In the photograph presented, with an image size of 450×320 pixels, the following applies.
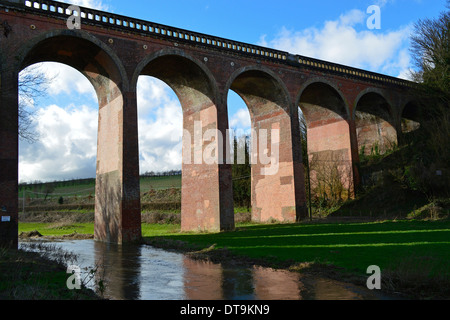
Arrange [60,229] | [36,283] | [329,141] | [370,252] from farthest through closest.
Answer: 1. [329,141]
2. [60,229]
3. [370,252]
4. [36,283]

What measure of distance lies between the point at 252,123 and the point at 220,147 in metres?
7.23

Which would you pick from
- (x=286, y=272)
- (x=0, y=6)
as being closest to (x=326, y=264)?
(x=286, y=272)

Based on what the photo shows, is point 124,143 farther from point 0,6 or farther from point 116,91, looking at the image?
point 0,6

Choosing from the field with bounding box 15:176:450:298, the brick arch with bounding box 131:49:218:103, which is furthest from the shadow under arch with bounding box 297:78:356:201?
the brick arch with bounding box 131:49:218:103

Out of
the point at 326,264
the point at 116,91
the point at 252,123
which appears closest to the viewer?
the point at 326,264

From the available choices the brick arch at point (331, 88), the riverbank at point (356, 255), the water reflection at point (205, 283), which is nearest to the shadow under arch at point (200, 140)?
the riverbank at point (356, 255)

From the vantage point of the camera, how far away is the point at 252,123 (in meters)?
28.9

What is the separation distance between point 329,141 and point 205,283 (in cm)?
2471

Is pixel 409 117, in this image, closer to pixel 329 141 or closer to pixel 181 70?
pixel 329 141

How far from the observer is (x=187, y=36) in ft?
74.2

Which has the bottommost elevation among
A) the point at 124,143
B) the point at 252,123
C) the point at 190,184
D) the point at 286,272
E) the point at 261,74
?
the point at 286,272

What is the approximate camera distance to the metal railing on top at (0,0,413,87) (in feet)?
61.1

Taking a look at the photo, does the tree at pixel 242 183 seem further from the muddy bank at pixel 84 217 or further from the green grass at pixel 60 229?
the green grass at pixel 60 229

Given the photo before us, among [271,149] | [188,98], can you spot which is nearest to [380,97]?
[271,149]
